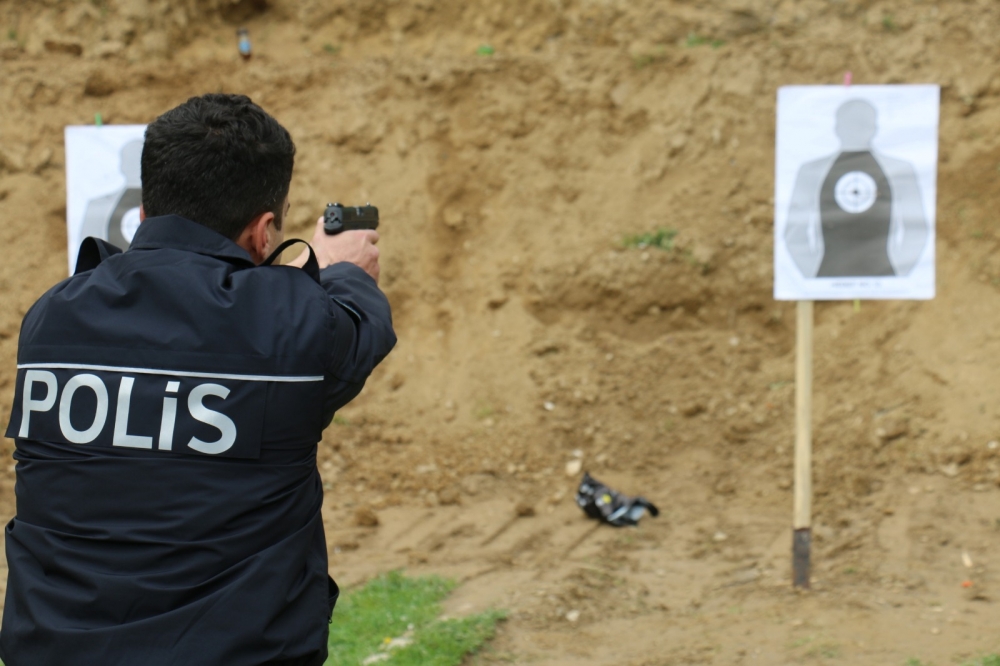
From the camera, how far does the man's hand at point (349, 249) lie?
7.02 ft

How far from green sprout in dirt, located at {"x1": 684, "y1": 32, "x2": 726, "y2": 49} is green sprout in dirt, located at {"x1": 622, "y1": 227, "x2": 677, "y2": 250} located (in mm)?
1502

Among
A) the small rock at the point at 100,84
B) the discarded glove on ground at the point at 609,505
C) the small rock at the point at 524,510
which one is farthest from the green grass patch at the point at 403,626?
the small rock at the point at 100,84

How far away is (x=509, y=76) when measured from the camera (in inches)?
297

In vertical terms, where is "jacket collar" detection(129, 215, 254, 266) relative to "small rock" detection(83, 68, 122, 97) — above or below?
below

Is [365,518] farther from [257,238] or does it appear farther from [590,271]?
[257,238]

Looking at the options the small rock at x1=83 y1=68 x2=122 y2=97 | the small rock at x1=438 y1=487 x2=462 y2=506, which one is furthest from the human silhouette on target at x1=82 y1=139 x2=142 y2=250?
the small rock at x1=438 y1=487 x2=462 y2=506

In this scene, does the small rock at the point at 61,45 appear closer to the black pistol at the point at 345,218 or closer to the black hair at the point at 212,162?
the black pistol at the point at 345,218

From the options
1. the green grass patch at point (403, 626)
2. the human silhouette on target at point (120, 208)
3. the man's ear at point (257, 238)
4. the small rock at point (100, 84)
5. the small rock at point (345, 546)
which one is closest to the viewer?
the man's ear at point (257, 238)

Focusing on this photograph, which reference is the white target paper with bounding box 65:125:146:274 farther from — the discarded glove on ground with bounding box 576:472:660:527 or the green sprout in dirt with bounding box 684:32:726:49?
the green sprout in dirt with bounding box 684:32:726:49

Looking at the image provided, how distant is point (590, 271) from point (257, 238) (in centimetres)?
513

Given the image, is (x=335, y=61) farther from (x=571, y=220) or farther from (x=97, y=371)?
(x=97, y=371)

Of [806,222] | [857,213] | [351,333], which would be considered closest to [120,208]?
[806,222]

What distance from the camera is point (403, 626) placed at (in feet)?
14.3

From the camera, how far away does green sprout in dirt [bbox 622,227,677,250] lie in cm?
695
